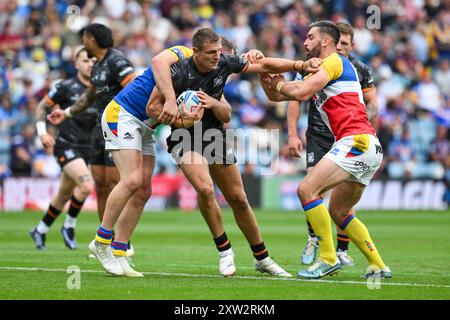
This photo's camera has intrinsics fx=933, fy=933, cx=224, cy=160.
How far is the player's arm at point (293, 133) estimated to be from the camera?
1236 cm

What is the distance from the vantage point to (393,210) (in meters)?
26.4

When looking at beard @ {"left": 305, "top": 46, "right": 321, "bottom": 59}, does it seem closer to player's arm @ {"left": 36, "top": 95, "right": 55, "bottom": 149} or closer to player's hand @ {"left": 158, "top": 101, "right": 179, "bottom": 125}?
player's hand @ {"left": 158, "top": 101, "right": 179, "bottom": 125}

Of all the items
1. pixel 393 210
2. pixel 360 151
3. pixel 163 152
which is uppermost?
pixel 360 151

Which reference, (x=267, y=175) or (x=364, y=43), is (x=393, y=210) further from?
(x=364, y=43)

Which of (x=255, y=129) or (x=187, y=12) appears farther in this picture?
(x=187, y=12)

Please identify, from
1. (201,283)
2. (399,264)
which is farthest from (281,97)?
(399,264)

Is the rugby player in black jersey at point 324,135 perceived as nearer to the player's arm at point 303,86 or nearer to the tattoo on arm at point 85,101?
the player's arm at point 303,86

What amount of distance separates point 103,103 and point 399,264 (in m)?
4.50

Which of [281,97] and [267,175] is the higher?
[281,97]

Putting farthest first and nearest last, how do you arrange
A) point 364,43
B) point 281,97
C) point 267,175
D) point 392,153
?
point 364,43 → point 392,153 → point 267,175 → point 281,97

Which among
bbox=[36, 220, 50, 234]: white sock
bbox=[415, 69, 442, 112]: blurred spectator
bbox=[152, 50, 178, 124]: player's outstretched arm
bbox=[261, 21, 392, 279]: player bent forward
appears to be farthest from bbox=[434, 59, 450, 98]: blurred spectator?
bbox=[152, 50, 178, 124]: player's outstretched arm

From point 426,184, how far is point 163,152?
752 cm

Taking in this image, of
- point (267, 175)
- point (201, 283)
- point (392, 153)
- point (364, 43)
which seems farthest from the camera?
point (364, 43)

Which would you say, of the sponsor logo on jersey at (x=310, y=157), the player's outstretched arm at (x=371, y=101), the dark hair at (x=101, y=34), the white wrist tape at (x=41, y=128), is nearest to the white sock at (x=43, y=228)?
the white wrist tape at (x=41, y=128)
